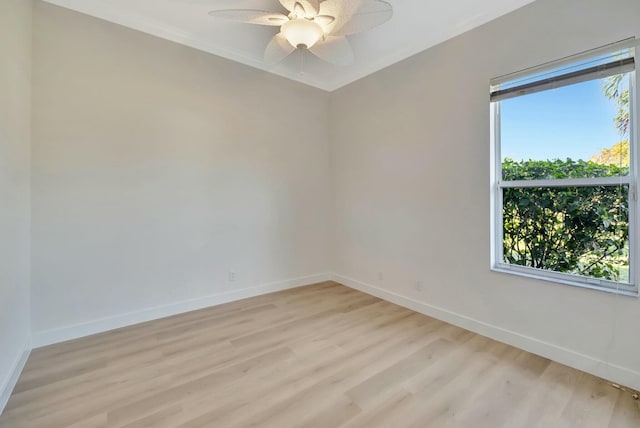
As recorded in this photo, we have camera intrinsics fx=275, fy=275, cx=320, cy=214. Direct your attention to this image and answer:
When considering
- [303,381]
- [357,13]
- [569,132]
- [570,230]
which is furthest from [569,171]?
[303,381]

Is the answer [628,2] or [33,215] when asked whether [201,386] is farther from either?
[628,2]

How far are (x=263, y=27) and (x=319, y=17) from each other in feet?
3.72

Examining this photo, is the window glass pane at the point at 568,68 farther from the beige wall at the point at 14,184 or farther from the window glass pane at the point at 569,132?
the beige wall at the point at 14,184

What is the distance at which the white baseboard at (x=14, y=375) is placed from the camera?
163 centimetres

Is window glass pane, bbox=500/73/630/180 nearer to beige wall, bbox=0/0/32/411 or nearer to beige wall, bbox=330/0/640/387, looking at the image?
beige wall, bbox=330/0/640/387

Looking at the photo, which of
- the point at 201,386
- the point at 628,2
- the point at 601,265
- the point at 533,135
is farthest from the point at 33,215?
the point at 628,2

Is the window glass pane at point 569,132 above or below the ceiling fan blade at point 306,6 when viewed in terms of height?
below

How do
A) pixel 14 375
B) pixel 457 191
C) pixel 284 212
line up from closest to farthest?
pixel 14 375 → pixel 457 191 → pixel 284 212

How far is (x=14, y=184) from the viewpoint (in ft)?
6.22

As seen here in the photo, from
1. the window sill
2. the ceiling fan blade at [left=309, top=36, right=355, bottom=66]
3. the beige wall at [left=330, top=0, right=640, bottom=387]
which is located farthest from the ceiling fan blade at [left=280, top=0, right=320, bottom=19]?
the window sill

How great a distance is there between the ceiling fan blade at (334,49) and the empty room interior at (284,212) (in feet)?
0.06

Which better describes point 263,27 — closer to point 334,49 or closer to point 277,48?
point 277,48

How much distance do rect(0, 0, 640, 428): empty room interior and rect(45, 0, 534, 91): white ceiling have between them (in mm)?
23

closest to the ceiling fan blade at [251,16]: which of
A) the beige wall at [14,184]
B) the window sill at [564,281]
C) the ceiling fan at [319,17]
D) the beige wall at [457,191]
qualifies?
the ceiling fan at [319,17]
